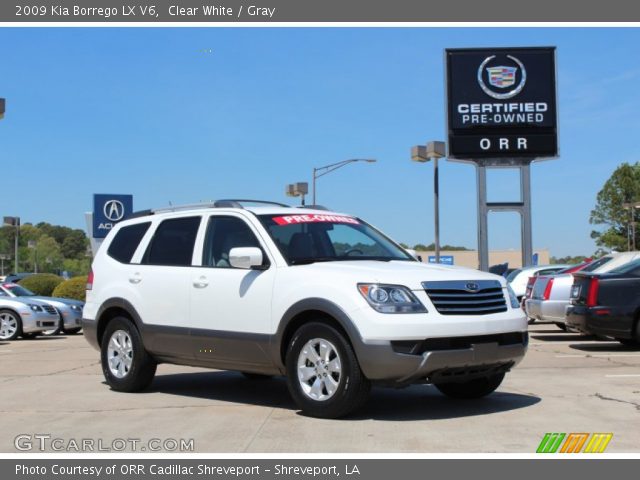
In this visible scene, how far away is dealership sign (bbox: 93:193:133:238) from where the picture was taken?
78.1 ft

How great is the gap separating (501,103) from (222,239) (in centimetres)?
2618

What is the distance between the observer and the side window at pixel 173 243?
8.53 m

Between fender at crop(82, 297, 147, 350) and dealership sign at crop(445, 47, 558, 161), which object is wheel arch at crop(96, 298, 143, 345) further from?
dealership sign at crop(445, 47, 558, 161)

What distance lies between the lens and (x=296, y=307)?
7121mm

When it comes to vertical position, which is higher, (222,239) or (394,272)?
(222,239)

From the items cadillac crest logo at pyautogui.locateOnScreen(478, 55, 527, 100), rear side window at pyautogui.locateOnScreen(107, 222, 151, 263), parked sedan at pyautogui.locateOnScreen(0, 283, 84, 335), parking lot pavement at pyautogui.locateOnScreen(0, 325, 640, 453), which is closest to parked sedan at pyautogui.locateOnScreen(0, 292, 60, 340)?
parked sedan at pyautogui.locateOnScreen(0, 283, 84, 335)

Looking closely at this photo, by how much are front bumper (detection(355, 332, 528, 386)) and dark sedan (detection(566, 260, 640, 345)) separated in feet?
21.7

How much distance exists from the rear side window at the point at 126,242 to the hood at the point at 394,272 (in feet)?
8.95

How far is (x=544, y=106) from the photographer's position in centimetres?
3269

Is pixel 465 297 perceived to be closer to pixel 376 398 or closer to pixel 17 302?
pixel 376 398

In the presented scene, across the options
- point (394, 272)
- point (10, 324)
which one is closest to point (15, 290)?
point (10, 324)

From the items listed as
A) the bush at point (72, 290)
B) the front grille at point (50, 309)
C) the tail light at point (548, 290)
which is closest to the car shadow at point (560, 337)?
the tail light at point (548, 290)
